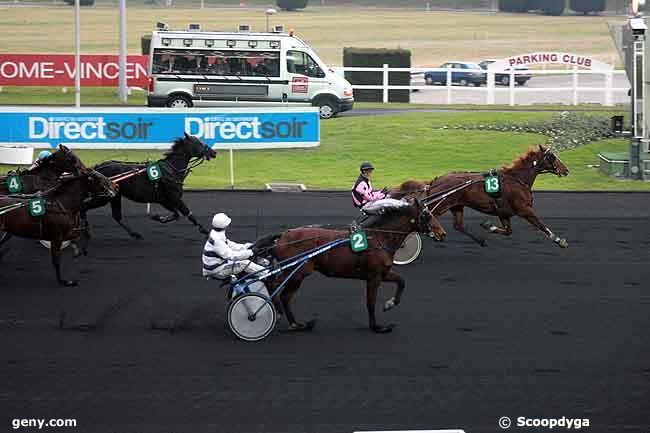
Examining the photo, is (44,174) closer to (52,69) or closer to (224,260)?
(224,260)

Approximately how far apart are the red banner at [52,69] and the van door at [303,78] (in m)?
7.23

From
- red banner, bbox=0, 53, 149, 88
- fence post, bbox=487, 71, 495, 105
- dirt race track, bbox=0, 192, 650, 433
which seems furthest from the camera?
red banner, bbox=0, 53, 149, 88

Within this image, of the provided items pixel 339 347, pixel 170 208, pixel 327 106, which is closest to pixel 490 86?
pixel 327 106

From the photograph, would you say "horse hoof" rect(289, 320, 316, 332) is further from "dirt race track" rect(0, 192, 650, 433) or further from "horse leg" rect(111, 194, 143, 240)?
"horse leg" rect(111, 194, 143, 240)

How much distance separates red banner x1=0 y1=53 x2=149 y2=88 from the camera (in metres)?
35.3

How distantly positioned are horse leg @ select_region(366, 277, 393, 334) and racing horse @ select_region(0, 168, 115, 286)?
3976mm

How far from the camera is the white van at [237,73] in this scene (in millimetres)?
29969

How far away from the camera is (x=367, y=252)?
35.5ft

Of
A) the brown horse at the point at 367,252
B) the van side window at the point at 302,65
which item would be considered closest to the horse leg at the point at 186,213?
the brown horse at the point at 367,252

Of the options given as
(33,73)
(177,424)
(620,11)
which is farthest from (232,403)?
(620,11)

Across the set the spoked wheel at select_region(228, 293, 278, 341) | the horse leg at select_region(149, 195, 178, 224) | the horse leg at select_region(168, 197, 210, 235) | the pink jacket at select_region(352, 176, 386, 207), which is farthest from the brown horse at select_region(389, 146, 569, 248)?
the spoked wheel at select_region(228, 293, 278, 341)

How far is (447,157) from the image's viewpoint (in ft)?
79.6

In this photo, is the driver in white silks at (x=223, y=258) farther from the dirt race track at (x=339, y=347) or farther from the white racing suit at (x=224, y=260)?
the dirt race track at (x=339, y=347)

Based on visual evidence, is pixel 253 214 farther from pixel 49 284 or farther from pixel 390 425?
pixel 390 425
